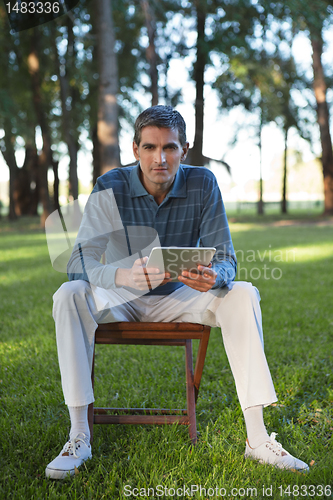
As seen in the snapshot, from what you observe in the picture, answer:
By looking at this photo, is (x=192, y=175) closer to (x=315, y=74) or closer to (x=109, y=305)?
(x=109, y=305)

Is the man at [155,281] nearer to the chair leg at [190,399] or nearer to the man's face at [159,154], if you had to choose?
the man's face at [159,154]

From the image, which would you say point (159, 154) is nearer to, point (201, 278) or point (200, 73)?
point (201, 278)

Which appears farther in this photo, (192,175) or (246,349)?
(192,175)

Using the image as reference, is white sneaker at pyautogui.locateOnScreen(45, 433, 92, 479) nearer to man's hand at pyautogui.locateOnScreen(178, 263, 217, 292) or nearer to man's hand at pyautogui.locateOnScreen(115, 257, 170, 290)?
man's hand at pyautogui.locateOnScreen(115, 257, 170, 290)

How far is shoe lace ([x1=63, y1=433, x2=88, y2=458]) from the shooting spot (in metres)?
→ 2.32

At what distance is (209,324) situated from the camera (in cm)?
257

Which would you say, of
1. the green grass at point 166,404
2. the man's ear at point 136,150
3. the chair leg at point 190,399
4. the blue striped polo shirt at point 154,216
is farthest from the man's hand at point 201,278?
the man's ear at point 136,150

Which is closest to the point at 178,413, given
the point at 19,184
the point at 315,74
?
the point at 315,74

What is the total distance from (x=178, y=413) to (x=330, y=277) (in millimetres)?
5398

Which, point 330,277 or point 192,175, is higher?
point 192,175

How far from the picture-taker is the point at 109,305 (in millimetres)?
2504

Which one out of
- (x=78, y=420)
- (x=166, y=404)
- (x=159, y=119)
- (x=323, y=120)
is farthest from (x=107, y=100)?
(x=323, y=120)

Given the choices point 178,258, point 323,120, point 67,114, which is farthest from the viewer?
point 323,120

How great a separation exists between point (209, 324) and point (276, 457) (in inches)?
28.9
